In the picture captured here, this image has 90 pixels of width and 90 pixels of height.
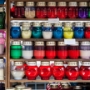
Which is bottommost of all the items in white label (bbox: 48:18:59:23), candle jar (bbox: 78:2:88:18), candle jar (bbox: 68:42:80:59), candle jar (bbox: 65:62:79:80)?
candle jar (bbox: 65:62:79:80)

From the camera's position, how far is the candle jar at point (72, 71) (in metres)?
2.76

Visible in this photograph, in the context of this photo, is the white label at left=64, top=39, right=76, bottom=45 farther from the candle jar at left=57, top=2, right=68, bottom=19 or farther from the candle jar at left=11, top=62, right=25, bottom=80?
the candle jar at left=11, top=62, right=25, bottom=80

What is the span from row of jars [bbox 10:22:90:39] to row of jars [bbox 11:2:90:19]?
0.11 m

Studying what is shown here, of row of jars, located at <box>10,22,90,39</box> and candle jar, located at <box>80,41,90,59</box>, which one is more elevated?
row of jars, located at <box>10,22,90,39</box>

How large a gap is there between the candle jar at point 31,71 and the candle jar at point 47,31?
365mm

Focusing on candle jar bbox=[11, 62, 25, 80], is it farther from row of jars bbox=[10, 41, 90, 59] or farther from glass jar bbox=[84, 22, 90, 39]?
glass jar bbox=[84, 22, 90, 39]

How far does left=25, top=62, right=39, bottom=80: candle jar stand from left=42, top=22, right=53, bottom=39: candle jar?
14.4 inches

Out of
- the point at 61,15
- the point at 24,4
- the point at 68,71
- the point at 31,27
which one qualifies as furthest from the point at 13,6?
the point at 68,71

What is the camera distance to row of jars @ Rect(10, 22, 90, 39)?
2793 millimetres

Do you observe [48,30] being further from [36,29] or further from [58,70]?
[58,70]

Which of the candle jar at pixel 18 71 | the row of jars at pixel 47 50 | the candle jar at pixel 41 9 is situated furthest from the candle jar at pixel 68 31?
the candle jar at pixel 18 71

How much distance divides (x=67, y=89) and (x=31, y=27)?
0.87m

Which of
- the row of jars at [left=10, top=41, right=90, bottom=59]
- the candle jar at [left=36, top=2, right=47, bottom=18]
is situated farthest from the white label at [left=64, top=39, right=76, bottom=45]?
the candle jar at [left=36, top=2, right=47, bottom=18]

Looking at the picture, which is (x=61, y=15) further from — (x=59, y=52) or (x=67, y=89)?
(x=67, y=89)
